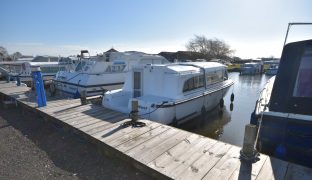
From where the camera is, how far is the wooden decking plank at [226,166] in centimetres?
331

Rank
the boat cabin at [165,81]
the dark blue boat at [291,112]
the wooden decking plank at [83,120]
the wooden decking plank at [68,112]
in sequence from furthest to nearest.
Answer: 1. the boat cabin at [165,81]
2. the wooden decking plank at [68,112]
3. the wooden decking plank at [83,120]
4. the dark blue boat at [291,112]

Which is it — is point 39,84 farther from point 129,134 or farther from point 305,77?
point 305,77

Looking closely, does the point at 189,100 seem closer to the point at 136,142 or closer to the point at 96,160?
the point at 136,142

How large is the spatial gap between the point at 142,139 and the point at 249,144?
2262mm

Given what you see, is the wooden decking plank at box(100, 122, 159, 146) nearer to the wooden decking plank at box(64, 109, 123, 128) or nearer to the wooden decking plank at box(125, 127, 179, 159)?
the wooden decking plank at box(125, 127, 179, 159)

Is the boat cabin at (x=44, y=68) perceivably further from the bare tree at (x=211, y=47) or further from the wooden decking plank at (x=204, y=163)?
the bare tree at (x=211, y=47)

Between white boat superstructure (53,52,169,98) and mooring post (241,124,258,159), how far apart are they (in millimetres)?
9355

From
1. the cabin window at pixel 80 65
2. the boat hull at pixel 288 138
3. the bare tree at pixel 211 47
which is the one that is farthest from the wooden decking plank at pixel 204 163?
the bare tree at pixel 211 47

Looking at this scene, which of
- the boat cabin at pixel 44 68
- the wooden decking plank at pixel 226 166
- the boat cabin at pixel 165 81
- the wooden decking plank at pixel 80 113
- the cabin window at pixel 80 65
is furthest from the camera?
the boat cabin at pixel 44 68

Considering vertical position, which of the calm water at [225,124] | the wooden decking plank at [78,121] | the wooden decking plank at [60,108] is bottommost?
the calm water at [225,124]

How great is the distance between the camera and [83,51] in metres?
14.0

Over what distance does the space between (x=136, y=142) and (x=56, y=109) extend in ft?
14.2

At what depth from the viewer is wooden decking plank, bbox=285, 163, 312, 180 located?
3.15 metres

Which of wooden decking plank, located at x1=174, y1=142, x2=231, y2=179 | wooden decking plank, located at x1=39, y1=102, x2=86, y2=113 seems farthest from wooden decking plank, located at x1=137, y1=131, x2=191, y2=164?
wooden decking plank, located at x1=39, y1=102, x2=86, y2=113
